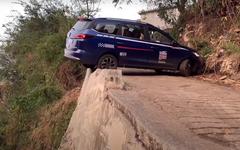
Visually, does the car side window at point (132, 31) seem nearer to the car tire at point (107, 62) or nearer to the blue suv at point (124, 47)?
the blue suv at point (124, 47)

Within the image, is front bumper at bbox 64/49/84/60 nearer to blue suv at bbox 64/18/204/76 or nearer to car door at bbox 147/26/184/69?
blue suv at bbox 64/18/204/76

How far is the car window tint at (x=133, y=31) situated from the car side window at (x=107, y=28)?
26 cm

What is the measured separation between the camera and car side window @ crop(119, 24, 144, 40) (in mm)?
14875

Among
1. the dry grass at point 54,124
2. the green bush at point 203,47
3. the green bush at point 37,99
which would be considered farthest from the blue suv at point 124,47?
the green bush at point 37,99

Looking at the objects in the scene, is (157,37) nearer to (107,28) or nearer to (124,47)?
(124,47)

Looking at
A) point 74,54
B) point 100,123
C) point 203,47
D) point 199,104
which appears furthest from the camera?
point 203,47

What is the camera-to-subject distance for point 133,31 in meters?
15.1

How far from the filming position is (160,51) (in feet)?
50.4

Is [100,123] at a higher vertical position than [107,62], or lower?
lower

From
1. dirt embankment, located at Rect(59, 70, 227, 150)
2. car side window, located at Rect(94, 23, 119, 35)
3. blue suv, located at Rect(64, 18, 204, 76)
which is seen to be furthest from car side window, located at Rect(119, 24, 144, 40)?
dirt embankment, located at Rect(59, 70, 227, 150)

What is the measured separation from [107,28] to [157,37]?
6.32 ft

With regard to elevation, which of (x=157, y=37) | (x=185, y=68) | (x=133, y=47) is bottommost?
(x=185, y=68)

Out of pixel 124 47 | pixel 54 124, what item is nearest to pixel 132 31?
pixel 124 47

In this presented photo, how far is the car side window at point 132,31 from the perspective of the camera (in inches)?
586
